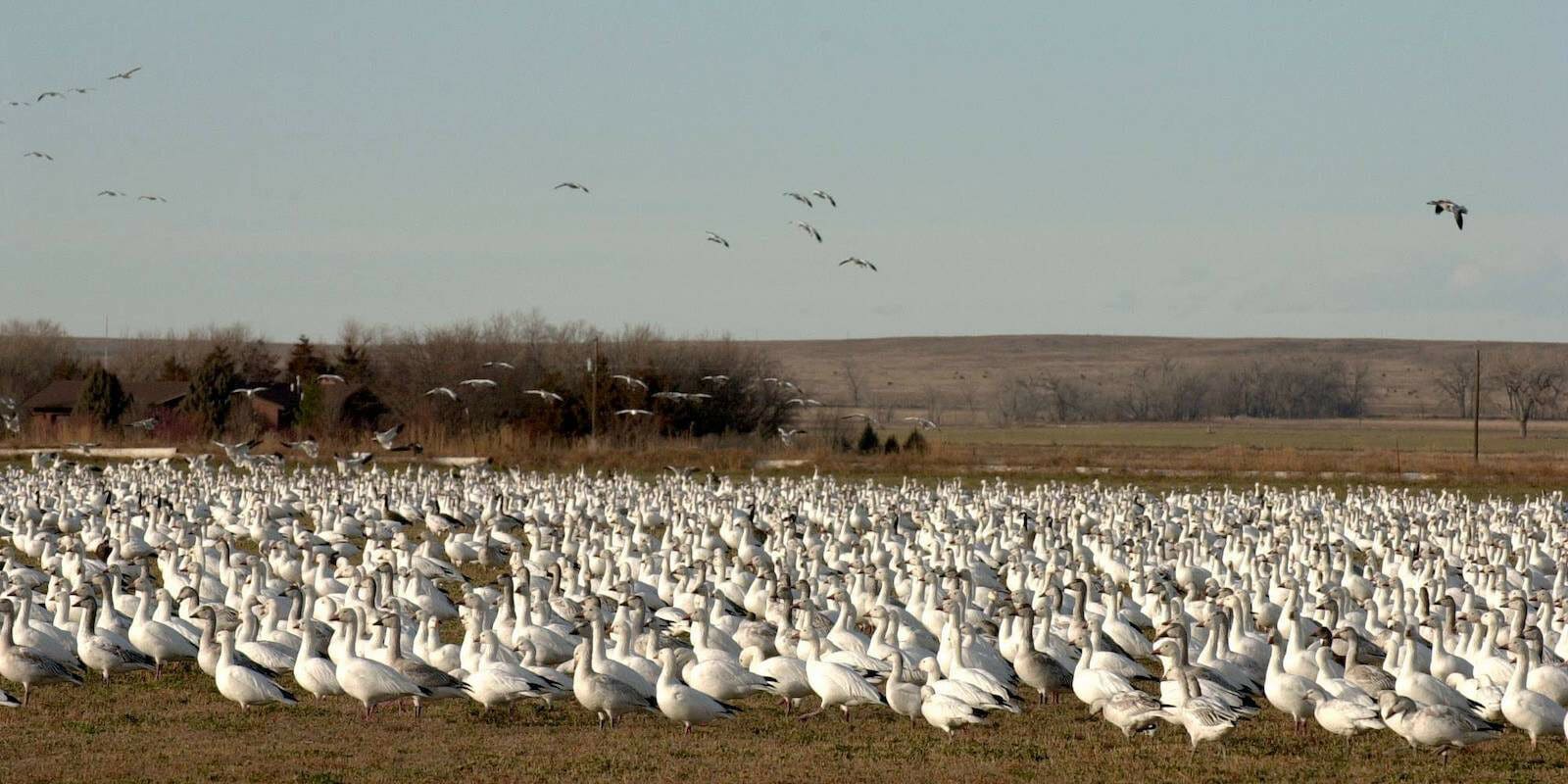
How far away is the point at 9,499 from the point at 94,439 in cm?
2316

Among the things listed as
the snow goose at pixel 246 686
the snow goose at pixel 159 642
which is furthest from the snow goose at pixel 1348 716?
the snow goose at pixel 159 642

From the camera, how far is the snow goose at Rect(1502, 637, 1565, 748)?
1104cm

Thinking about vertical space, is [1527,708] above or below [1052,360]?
below

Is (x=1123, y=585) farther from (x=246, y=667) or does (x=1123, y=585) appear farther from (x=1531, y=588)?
(x=246, y=667)

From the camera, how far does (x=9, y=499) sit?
28.9 meters

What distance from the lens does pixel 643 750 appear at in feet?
35.6

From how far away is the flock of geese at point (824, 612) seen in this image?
1164 centimetres

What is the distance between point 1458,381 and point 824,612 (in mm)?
134299

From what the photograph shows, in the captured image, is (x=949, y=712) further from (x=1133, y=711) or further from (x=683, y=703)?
(x=683, y=703)

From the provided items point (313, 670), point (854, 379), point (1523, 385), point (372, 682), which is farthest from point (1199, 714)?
point (854, 379)

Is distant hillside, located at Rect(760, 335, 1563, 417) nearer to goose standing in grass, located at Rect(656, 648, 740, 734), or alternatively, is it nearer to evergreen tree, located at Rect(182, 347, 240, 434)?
evergreen tree, located at Rect(182, 347, 240, 434)

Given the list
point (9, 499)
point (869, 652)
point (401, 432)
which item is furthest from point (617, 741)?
point (401, 432)

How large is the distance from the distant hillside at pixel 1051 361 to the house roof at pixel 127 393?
6383 cm

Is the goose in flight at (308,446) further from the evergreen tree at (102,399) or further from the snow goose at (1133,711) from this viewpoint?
the snow goose at (1133,711)
